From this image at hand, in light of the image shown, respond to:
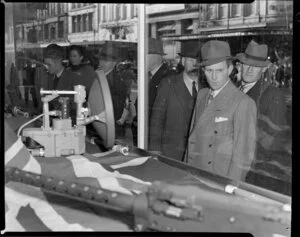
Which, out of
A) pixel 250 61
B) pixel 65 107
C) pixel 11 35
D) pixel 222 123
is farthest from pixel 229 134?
pixel 11 35

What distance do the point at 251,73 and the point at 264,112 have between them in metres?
0.16

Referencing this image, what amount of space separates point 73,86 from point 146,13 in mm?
504

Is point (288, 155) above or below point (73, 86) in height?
below

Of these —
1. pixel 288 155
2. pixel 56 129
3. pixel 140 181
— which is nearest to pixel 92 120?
pixel 56 129

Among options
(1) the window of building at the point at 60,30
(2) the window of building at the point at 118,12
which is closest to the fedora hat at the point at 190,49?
(2) the window of building at the point at 118,12

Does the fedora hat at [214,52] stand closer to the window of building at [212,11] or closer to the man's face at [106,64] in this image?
the window of building at [212,11]

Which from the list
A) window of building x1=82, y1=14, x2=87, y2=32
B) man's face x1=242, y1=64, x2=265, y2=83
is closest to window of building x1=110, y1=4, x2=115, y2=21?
window of building x1=82, y1=14, x2=87, y2=32

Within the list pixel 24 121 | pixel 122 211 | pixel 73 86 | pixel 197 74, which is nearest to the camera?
pixel 122 211

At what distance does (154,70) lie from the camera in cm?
246

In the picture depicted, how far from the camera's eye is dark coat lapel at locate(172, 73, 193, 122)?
225cm

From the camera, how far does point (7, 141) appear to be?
5.23 ft

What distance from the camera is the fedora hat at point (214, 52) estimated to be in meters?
1.99

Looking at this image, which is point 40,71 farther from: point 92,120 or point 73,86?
point 92,120

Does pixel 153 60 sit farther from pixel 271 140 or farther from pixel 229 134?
pixel 271 140
